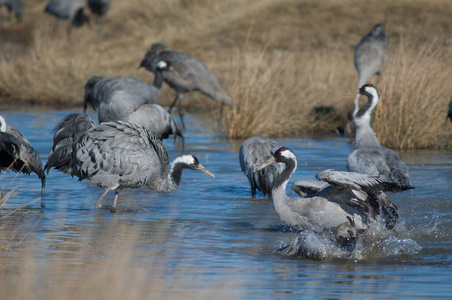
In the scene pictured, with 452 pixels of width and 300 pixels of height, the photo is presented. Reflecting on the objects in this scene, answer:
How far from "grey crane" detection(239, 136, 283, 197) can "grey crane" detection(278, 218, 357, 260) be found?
2.42 m

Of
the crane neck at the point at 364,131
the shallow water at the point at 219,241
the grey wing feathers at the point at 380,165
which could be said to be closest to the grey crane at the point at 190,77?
the shallow water at the point at 219,241

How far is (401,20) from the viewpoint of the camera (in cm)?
2442

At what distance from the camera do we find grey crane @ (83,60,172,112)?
13.1m

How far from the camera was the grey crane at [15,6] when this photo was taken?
104 ft

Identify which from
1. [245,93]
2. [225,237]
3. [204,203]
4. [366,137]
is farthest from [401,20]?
[225,237]

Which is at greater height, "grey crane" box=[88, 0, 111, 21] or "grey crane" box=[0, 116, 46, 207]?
"grey crane" box=[88, 0, 111, 21]

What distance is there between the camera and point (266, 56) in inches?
747

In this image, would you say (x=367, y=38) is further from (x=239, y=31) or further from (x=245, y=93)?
(x=239, y=31)

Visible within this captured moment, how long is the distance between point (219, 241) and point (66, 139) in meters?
2.66

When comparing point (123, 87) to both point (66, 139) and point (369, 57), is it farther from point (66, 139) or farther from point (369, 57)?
point (369, 57)

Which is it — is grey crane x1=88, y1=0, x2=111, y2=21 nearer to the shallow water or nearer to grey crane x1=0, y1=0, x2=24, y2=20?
grey crane x1=0, y1=0, x2=24, y2=20

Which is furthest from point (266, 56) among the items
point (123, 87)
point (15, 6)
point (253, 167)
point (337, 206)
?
point (15, 6)

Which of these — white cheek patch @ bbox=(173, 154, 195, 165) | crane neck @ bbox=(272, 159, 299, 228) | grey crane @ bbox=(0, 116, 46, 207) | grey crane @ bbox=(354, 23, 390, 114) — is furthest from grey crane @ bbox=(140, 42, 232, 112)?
crane neck @ bbox=(272, 159, 299, 228)

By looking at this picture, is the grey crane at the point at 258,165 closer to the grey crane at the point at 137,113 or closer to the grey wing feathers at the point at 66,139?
the grey wing feathers at the point at 66,139
